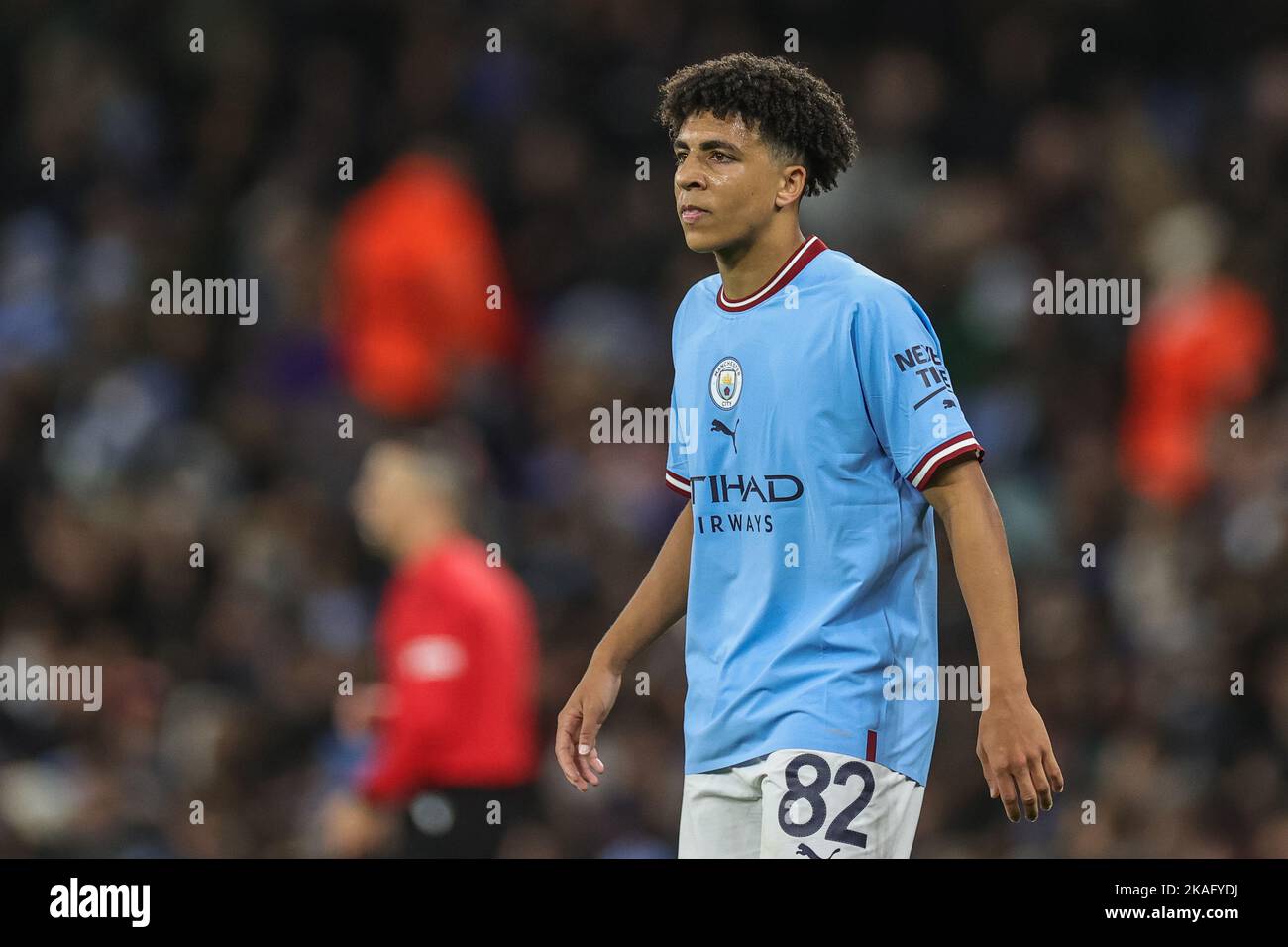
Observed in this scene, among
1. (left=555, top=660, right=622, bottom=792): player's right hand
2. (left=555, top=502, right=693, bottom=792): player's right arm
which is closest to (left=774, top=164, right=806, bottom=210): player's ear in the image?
(left=555, top=502, right=693, bottom=792): player's right arm

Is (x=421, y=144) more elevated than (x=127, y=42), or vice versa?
(x=127, y=42)

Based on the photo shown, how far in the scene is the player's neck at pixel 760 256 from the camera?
3398mm

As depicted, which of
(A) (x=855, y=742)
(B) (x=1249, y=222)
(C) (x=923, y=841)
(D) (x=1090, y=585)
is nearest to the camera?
(A) (x=855, y=742)

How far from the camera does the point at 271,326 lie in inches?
275

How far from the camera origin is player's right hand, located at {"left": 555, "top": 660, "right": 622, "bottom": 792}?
3518 mm

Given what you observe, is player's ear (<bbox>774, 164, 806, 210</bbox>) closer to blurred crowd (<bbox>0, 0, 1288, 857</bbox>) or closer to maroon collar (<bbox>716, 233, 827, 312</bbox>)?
maroon collar (<bbox>716, 233, 827, 312</bbox>)

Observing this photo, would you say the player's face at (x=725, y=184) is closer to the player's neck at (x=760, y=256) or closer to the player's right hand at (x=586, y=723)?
the player's neck at (x=760, y=256)

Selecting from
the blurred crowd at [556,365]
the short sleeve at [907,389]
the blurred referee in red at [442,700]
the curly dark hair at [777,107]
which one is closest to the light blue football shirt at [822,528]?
the short sleeve at [907,389]

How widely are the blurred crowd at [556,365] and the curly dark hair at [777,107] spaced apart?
260 centimetres

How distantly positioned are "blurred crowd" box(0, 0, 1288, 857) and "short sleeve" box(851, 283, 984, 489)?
8.86 ft

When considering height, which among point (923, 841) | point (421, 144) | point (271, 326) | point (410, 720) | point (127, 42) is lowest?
point (923, 841)

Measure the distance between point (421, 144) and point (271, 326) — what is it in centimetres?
91
